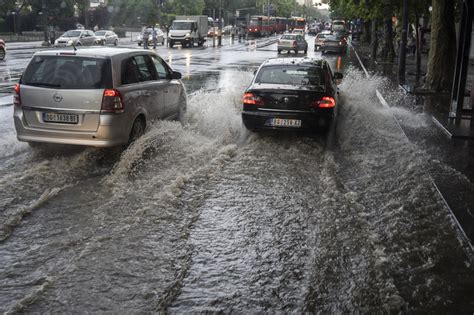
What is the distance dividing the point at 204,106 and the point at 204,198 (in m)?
6.14

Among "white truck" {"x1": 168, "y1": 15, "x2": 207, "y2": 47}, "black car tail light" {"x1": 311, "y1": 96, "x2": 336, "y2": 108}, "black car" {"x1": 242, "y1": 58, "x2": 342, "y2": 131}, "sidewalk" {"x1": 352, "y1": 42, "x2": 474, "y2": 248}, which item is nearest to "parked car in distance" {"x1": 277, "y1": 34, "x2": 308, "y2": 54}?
"white truck" {"x1": 168, "y1": 15, "x2": 207, "y2": 47}

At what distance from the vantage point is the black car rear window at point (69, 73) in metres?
7.70

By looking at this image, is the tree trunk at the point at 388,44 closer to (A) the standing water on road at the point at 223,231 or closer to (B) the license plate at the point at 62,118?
(A) the standing water on road at the point at 223,231

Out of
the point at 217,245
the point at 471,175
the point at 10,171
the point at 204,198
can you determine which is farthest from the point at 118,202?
the point at 471,175

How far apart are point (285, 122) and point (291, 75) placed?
3.36 ft

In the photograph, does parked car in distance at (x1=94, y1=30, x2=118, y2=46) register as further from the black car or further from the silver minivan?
the silver minivan

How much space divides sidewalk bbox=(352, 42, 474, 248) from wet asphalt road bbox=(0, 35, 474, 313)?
6.6 inches

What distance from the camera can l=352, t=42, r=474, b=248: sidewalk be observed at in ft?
20.7

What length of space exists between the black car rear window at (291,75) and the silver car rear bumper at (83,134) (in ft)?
10.2

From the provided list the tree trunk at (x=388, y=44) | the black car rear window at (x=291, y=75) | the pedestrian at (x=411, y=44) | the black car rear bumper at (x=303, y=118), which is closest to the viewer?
the black car rear bumper at (x=303, y=118)

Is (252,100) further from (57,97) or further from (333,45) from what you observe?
(333,45)

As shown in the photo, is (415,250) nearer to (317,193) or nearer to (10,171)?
(317,193)

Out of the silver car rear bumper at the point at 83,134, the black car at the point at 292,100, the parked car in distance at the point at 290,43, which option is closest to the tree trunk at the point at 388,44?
the parked car in distance at the point at 290,43

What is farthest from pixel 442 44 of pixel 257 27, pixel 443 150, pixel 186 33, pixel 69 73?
pixel 257 27
